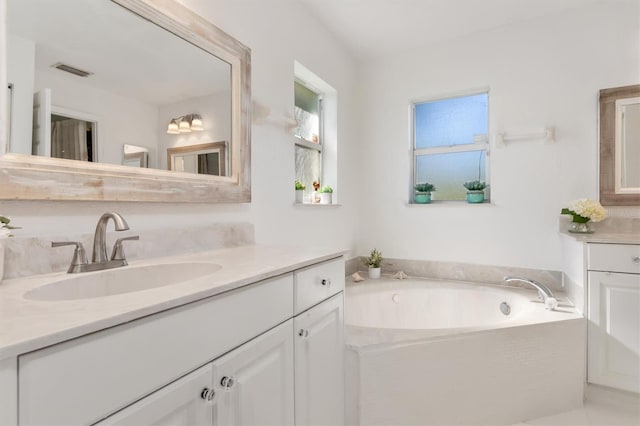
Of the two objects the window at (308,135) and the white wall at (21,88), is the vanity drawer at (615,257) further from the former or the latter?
the white wall at (21,88)

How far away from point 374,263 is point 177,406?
231cm

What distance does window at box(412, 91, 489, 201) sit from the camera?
107 inches

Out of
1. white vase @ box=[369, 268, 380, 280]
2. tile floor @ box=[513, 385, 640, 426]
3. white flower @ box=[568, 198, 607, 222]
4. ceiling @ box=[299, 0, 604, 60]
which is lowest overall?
tile floor @ box=[513, 385, 640, 426]

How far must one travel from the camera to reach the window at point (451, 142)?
272 cm

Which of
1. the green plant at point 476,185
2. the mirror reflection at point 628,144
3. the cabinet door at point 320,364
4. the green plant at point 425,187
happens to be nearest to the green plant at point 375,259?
the green plant at point 425,187

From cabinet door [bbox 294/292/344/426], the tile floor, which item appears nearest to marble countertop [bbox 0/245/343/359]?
cabinet door [bbox 294/292/344/426]

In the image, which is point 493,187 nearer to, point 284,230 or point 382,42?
point 382,42

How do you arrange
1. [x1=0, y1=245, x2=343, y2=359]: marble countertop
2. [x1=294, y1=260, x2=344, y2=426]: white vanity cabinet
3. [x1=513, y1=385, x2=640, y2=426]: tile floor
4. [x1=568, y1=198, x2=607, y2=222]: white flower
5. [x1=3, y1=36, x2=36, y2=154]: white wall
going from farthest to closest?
[x1=568, y1=198, x2=607, y2=222]: white flower < [x1=513, y1=385, x2=640, y2=426]: tile floor < [x1=294, y1=260, x2=344, y2=426]: white vanity cabinet < [x1=3, y1=36, x2=36, y2=154]: white wall < [x1=0, y1=245, x2=343, y2=359]: marble countertop

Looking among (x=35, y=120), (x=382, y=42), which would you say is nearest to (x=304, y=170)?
(x=382, y=42)

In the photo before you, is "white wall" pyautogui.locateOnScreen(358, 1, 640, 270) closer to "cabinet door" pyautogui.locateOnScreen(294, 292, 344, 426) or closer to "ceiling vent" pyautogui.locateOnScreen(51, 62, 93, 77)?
"cabinet door" pyautogui.locateOnScreen(294, 292, 344, 426)

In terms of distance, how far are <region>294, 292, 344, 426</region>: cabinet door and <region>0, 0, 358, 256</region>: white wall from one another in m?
0.65

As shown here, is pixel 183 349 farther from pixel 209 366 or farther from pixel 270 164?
pixel 270 164

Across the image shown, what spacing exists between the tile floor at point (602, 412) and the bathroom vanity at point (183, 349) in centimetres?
140

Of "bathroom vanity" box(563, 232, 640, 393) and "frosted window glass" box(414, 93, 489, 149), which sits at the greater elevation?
"frosted window glass" box(414, 93, 489, 149)
